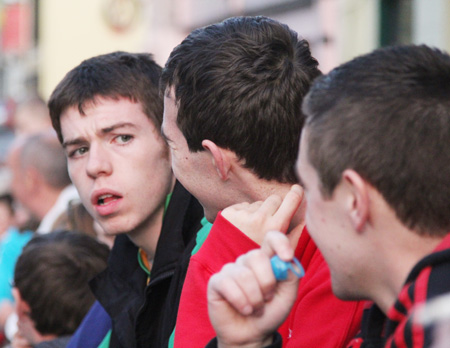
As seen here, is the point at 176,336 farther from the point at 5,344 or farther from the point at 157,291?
the point at 5,344

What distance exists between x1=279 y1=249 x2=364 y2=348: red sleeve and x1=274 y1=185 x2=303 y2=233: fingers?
16 cm

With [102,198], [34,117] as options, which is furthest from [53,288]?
[34,117]

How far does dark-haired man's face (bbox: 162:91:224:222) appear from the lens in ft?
8.21

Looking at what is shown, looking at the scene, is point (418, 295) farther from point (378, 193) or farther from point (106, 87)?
point (106, 87)

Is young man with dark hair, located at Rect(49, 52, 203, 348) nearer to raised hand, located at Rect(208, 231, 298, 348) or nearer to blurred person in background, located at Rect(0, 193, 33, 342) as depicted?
raised hand, located at Rect(208, 231, 298, 348)

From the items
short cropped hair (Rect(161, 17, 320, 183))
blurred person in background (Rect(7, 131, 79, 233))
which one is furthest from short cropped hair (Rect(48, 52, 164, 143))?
blurred person in background (Rect(7, 131, 79, 233))

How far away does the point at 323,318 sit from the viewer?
6.61 feet

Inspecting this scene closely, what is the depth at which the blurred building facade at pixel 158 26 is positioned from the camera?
9789mm

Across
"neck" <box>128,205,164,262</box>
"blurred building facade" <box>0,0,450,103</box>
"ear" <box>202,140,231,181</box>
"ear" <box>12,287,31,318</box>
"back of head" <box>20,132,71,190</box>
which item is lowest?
"blurred building facade" <box>0,0,450,103</box>

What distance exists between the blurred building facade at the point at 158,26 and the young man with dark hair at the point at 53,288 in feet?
16.3

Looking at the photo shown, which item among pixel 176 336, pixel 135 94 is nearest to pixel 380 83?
pixel 176 336

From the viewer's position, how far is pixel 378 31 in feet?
32.7

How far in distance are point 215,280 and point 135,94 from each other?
1.68 m

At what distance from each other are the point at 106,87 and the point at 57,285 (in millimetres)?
1123
